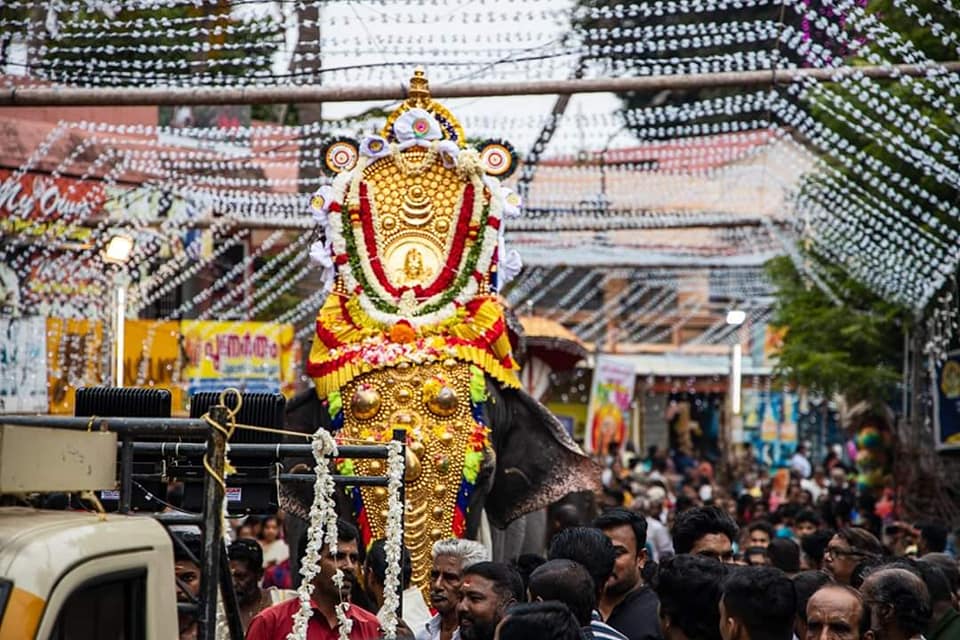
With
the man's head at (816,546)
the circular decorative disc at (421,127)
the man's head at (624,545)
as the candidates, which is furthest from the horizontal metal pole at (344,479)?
the man's head at (816,546)

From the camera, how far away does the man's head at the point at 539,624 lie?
15.5 feet

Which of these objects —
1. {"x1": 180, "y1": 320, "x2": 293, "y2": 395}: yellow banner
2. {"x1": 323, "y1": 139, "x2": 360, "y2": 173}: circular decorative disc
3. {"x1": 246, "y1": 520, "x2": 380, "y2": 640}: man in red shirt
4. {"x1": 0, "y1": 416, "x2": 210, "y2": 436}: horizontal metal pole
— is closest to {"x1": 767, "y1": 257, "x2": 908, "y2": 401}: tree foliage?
{"x1": 180, "y1": 320, "x2": 293, "y2": 395}: yellow banner

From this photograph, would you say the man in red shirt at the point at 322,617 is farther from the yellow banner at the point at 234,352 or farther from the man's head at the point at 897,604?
the yellow banner at the point at 234,352

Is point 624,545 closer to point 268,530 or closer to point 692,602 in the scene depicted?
point 692,602

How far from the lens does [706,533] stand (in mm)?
7809

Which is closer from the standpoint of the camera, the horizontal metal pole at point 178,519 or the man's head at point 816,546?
the horizontal metal pole at point 178,519

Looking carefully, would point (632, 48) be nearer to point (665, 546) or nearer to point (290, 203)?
point (665, 546)

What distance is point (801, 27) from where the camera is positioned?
1487 cm

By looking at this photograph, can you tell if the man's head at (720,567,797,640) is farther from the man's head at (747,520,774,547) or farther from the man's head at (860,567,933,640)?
the man's head at (747,520,774,547)

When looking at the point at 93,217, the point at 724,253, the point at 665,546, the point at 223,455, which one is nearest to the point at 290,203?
the point at 93,217

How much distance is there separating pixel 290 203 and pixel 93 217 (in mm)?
2276

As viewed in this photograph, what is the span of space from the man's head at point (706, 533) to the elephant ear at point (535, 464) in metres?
2.49

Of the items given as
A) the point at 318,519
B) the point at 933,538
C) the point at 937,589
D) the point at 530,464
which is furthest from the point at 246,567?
the point at 933,538

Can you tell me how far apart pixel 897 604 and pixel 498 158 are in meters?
4.56
